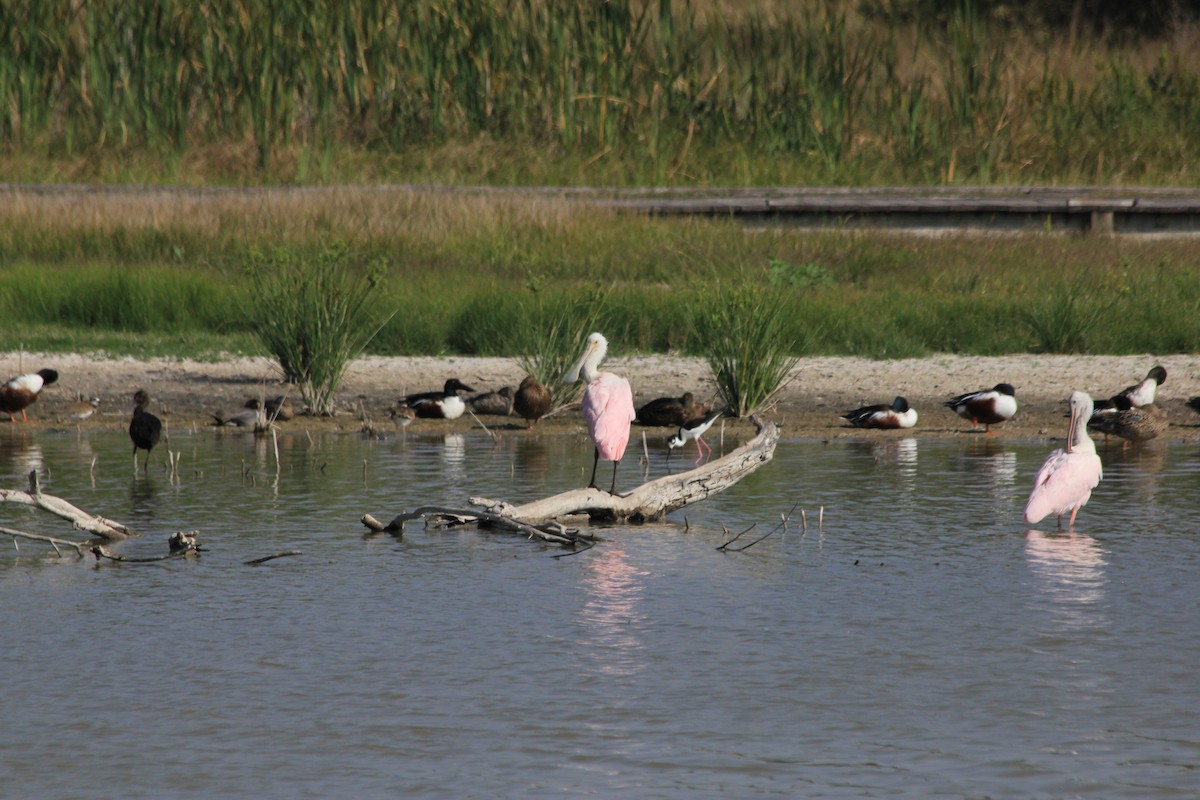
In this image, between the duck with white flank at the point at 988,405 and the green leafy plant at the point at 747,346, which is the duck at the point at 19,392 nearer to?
the green leafy plant at the point at 747,346

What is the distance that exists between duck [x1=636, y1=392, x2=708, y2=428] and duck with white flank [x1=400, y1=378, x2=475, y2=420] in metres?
1.64

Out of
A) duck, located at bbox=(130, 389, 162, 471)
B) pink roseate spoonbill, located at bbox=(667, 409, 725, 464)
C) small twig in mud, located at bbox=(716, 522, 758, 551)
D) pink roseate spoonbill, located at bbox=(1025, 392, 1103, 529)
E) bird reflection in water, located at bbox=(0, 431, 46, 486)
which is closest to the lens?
small twig in mud, located at bbox=(716, 522, 758, 551)

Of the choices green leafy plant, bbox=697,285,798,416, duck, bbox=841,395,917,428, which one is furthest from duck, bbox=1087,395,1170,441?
green leafy plant, bbox=697,285,798,416

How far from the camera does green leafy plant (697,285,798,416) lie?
1486 cm

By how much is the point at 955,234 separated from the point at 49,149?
14207mm

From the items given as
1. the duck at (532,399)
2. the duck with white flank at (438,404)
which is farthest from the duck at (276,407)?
the duck at (532,399)

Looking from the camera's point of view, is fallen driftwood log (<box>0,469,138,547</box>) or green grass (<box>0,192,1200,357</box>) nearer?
fallen driftwood log (<box>0,469,138,547</box>)

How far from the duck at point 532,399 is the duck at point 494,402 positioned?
73cm

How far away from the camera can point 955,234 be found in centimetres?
2155

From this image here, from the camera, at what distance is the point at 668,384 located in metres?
16.5

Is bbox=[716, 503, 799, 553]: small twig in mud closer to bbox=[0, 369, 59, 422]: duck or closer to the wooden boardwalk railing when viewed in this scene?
bbox=[0, 369, 59, 422]: duck

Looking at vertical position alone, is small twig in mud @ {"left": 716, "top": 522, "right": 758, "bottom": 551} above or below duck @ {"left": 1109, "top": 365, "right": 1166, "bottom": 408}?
below

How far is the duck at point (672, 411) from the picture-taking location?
14.7m

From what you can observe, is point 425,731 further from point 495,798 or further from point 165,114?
point 165,114
